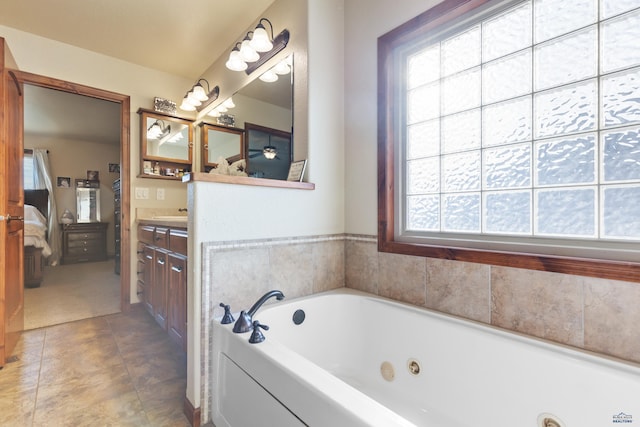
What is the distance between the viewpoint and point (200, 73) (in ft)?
9.92

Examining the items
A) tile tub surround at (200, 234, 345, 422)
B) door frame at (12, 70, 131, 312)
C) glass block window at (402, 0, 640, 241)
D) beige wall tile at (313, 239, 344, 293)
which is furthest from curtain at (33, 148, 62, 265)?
glass block window at (402, 0, 640, 241)

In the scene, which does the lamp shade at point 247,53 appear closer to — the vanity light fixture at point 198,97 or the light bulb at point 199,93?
the vanity light fixture at point 198,97

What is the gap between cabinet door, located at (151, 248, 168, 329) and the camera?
2.12 metres

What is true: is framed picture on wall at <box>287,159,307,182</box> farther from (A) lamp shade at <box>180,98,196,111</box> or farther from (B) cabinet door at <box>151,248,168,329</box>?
(A) lamp shade at <box>180,98,196,111</box>

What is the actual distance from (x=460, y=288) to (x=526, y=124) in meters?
0.77

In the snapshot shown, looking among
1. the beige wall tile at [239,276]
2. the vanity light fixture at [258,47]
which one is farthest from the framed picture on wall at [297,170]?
the vanity light fixture at [258,47]

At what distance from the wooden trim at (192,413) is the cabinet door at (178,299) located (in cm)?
A: 50

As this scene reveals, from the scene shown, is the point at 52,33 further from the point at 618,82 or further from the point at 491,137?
the point at 618,82

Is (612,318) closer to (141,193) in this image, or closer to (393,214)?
(393,214)

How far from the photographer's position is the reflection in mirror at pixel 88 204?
227 inches

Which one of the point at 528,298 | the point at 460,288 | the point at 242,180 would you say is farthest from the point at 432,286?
the point at 242,180

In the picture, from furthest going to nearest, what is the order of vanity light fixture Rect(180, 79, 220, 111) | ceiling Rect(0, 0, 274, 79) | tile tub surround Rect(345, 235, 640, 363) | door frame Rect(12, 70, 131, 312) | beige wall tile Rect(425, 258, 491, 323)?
vanity light fixture Rect(180, 79, 220, 111)
door frame Rect(12, 70, 131, 312)
ceiling Rect(0, 0, 274, 79)
beige wall tile Rect(425, 258, 491, 323)
tile tub surround Rect(345, 235, 640, 363)

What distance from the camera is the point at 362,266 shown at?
179 centimetres

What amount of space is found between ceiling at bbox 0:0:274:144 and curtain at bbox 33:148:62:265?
401cm
